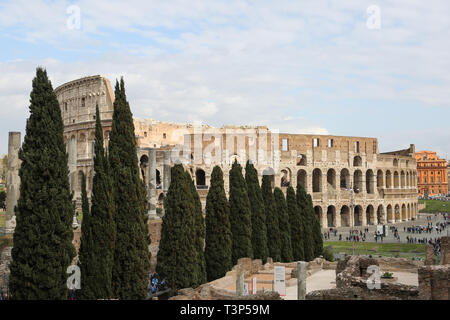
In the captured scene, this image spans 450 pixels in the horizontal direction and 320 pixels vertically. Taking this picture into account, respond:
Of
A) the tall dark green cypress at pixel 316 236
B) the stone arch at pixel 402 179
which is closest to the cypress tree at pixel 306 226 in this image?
the tall dark green cypress at pixel 316 236

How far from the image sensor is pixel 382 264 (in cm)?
2223

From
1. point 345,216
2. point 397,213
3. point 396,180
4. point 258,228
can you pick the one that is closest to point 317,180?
point 345,216

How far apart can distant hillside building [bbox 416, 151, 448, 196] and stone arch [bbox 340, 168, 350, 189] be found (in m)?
40.5

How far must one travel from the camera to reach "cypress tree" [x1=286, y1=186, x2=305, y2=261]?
80.1ft

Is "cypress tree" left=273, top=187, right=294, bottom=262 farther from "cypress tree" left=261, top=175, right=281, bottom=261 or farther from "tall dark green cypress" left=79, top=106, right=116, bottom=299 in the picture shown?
"tall dark green cypress" left=79, top=106, right=116, bottom=299

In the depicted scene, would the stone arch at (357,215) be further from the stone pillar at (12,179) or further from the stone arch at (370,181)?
the stone pillar at (12,179)

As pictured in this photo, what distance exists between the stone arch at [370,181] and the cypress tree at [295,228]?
29.7 m

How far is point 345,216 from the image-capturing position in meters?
51.3

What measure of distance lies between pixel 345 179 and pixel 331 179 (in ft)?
7.23

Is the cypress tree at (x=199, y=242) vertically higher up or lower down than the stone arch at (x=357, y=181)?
lower down

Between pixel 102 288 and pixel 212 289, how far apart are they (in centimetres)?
447

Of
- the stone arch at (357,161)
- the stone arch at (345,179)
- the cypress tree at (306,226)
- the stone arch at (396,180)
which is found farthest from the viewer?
the stone arch at (396,180)

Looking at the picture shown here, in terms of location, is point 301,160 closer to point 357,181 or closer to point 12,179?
point 357,181

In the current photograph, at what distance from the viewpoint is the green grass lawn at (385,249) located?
1160 inches
